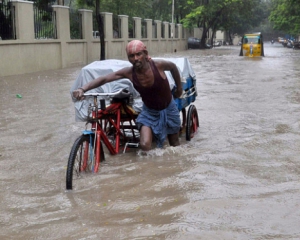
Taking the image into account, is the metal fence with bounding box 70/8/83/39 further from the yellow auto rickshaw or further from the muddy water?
the muddy water

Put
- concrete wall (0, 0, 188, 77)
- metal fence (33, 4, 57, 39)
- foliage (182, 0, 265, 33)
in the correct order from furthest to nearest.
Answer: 1. foliage (182, 0, 265, 33)
2. metal fence (33, 4, 57, 39)
3. concrete wall (0, 0, 188, 77)

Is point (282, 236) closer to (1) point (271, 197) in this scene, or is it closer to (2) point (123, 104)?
(1) point (271, 197)

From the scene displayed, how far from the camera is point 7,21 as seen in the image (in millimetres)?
18781

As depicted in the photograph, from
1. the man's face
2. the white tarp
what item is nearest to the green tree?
the white tarp

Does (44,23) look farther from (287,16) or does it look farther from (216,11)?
(287,16)

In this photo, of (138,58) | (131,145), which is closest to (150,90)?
(138,58)

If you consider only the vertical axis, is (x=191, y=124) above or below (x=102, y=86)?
below

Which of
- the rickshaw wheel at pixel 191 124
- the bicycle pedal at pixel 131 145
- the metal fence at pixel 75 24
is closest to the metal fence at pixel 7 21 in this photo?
the metal fence at pixel 75 24

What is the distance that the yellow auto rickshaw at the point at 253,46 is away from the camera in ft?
117

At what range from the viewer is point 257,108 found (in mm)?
10609

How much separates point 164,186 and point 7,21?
15.3 meters

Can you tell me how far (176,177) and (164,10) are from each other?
5481 cm

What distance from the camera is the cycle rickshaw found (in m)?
5.32

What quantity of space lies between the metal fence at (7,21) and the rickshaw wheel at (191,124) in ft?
40.6
